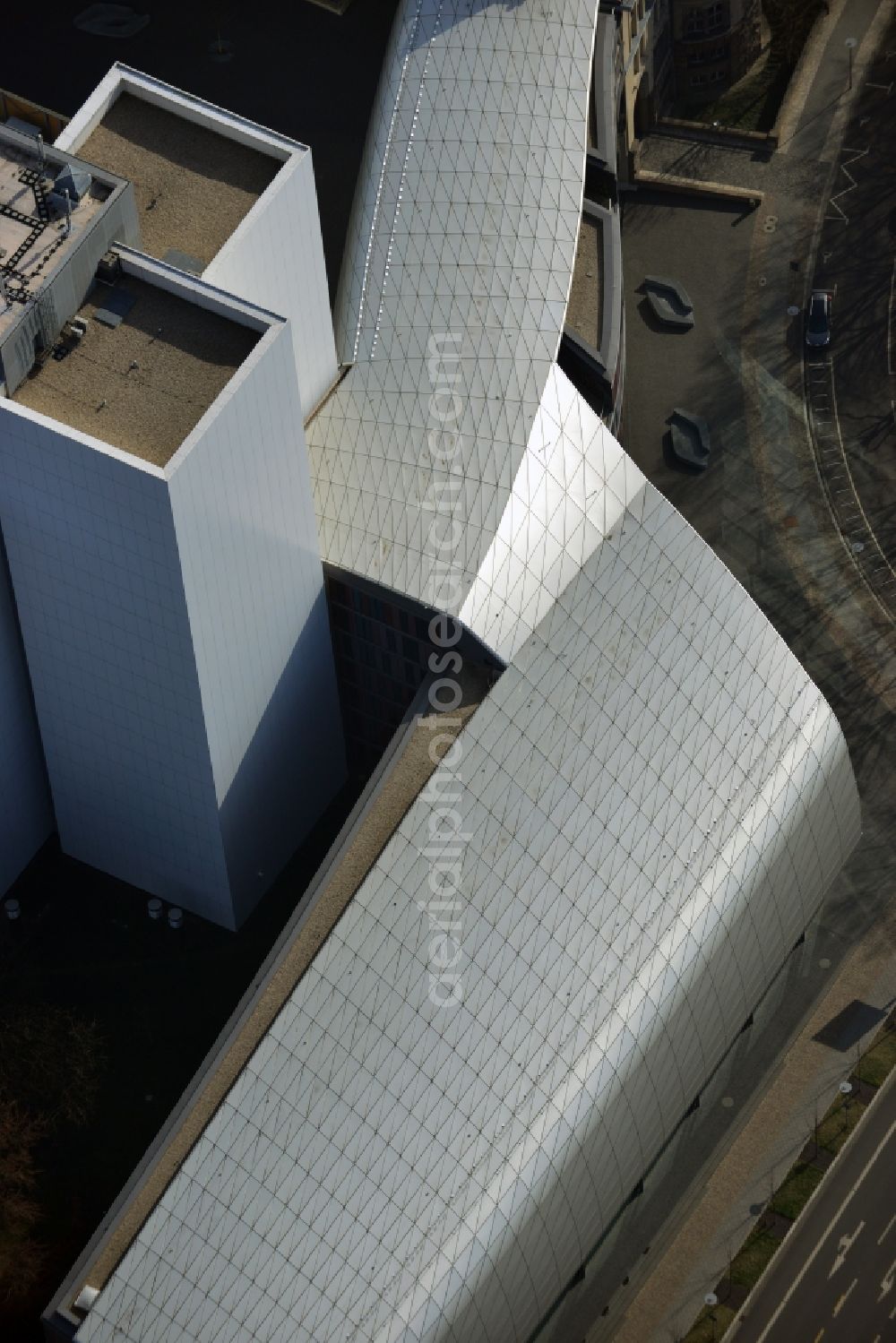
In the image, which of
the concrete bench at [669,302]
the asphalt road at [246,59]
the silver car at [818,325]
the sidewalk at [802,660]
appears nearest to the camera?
the sidewalk at [802,660]

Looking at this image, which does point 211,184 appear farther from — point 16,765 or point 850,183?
point 850,183

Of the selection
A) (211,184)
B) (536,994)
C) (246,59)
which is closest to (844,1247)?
(536,994)

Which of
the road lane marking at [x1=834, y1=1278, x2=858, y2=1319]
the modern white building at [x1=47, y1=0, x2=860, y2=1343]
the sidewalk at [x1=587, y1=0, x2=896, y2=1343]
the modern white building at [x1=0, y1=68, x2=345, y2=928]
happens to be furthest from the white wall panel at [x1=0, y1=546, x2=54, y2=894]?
the road lane marking at [x1=834, y1=1278, x2=858, y2=1319]

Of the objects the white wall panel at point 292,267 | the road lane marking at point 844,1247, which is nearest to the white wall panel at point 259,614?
the white wall panel at point 292,267

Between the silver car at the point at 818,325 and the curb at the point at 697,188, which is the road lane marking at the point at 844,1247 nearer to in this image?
the silver car at the point at 818,325

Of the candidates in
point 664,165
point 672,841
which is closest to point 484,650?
point 672,841

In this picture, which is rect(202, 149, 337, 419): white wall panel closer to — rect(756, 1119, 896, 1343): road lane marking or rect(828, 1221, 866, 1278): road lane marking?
rect(756, 1119, 896, 1343): road lane marking
